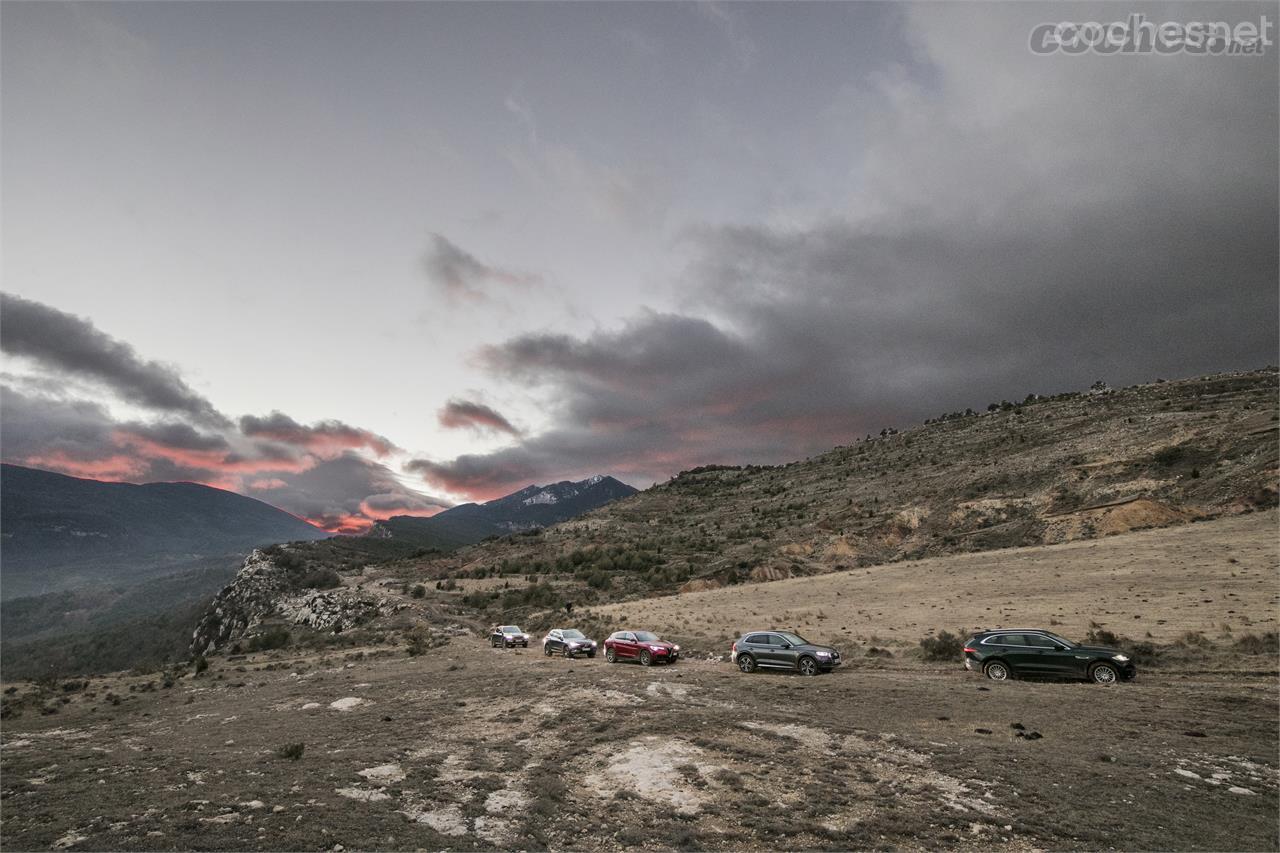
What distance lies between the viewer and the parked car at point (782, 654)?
68.0 feet

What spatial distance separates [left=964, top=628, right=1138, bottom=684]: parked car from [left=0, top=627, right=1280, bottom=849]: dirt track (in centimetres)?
67

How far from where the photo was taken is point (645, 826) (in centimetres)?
843

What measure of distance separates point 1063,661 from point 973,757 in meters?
9.67

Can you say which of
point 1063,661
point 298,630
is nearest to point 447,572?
point 298,630

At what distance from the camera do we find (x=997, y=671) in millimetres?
18703

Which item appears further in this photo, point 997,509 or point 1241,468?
point 997,509

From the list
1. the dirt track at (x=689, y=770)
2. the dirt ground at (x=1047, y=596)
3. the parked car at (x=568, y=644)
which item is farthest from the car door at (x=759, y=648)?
the parked car at (x=568, y=644)

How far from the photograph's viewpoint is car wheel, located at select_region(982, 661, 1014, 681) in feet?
60.7

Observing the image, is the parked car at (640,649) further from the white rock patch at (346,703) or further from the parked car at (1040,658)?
the parked car at (1040,658)

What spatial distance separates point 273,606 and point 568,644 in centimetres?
5536

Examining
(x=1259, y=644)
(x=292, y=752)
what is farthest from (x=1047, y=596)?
(x=292, y=752)


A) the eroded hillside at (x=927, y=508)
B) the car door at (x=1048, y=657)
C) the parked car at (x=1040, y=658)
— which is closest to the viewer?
the parked car at (x=1040, y=658)

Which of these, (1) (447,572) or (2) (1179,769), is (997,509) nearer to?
(2) (1179,769)

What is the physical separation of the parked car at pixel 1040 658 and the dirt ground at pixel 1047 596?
529 centimetres
